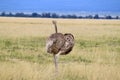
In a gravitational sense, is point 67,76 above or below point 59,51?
below

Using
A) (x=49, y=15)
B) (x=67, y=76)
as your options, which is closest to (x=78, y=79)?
(x=67, y=76)

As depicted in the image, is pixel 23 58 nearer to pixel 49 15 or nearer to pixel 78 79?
pixel 78 79

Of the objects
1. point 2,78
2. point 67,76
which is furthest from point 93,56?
point 2,78

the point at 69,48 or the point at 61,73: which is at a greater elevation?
the point at 69,48

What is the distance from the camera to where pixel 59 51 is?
10.2m

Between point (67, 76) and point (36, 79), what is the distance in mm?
1157

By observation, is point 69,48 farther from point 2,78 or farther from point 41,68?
point 41,68

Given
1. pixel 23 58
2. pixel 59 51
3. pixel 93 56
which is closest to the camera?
pixel 59 51

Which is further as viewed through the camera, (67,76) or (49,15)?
(49,15)

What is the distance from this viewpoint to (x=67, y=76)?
1169 cm

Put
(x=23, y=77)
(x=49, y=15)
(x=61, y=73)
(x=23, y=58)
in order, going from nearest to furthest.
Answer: (x=23, y=77)
(x=61, y=73)
(x=23, y=58)
(x=49, y=15)

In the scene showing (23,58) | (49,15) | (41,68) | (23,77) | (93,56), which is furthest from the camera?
(49,15)

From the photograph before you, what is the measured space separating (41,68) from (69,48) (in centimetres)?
281

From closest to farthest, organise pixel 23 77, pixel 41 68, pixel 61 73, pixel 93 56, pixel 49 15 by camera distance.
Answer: pixel 23 77, pixel 61 73, pixel 41 68, pixel 93 56, pixel 49 15
